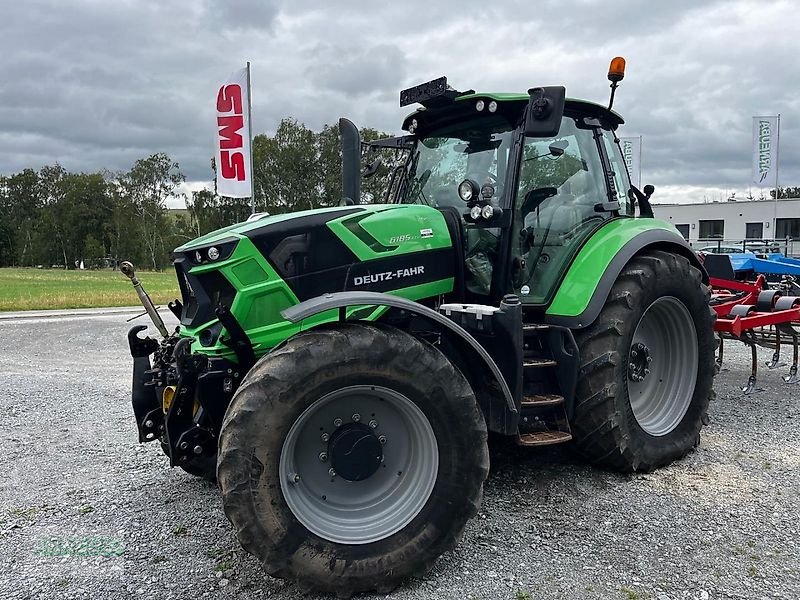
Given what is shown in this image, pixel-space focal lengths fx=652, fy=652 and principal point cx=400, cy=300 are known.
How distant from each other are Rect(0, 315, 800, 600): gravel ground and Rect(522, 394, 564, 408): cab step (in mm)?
621

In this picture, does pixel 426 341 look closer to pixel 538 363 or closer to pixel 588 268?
pixel 538 363

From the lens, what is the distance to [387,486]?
329 cm

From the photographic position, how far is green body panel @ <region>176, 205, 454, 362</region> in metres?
3.50

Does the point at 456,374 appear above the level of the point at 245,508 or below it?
above

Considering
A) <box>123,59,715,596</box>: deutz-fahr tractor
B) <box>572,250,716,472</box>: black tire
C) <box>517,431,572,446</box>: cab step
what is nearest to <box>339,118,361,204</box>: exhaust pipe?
<box>123,59,715,596</box>: deutz-fahr tractor

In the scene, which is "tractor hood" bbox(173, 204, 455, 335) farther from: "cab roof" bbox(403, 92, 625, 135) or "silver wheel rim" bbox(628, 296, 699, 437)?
"silver wheel rim" bbox(628, 296, 699, 437)

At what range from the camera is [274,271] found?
3564 mm

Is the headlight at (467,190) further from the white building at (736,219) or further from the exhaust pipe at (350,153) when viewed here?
the white building at (736,219)

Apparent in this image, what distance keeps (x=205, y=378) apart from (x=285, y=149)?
1557 inches

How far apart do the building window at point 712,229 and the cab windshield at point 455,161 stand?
4425cm

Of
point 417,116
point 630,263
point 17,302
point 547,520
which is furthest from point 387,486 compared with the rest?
point 17,302

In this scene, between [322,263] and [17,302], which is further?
[17,302]

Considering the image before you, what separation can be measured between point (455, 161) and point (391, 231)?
987 millimetres

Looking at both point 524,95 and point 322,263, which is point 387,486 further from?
point 524,95
